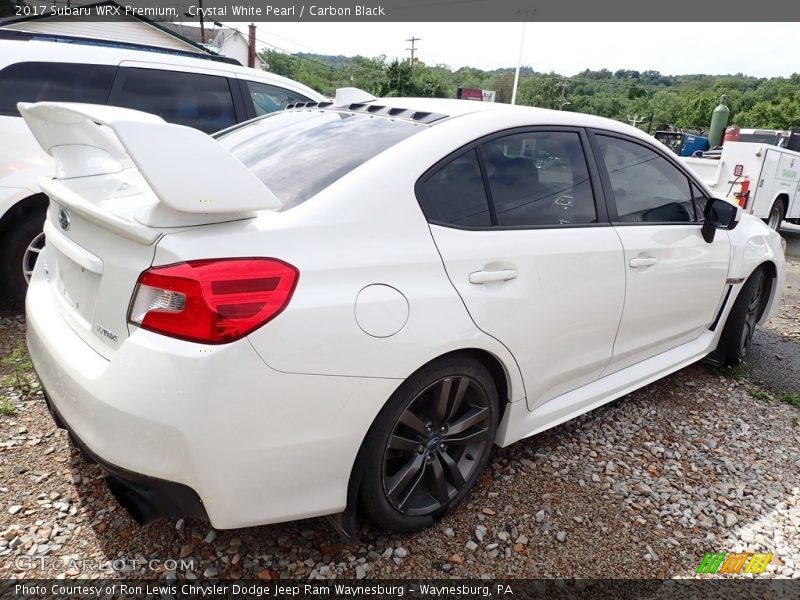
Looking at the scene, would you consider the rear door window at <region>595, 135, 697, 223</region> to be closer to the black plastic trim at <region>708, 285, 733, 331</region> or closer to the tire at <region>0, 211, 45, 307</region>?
the black plastic trim at <region>708, 285, 733, 331</region>

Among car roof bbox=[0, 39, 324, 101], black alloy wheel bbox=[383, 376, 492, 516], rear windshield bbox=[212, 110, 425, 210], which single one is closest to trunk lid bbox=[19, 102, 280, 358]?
rear windshield bbox=[212, 110, 425, 210]

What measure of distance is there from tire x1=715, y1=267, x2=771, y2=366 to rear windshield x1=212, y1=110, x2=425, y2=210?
2873 mm

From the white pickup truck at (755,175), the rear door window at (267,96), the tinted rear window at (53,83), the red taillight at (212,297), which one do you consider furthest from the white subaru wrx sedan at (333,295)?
the white pickup truck at (755,175)

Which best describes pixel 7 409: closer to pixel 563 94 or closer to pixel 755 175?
pixel 755 175

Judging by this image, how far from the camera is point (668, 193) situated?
10.6 feet

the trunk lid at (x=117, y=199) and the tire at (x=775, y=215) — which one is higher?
the trunk lid at (x=117, y=199)

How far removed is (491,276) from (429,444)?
0.70 meters

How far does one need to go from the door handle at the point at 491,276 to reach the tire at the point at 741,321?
2.49 metres

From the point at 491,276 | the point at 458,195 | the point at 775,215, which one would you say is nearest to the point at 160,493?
the point at 491,276

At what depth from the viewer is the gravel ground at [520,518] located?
2113mm

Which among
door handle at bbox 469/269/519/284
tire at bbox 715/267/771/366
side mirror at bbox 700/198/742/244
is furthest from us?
tire at bbox 715/267/771/366

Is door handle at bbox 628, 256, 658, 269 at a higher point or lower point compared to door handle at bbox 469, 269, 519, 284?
lower

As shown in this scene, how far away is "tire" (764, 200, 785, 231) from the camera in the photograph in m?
10.5

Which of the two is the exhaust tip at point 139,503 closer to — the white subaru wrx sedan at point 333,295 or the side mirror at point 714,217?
the white subaru wrx sedan at point 333,295
